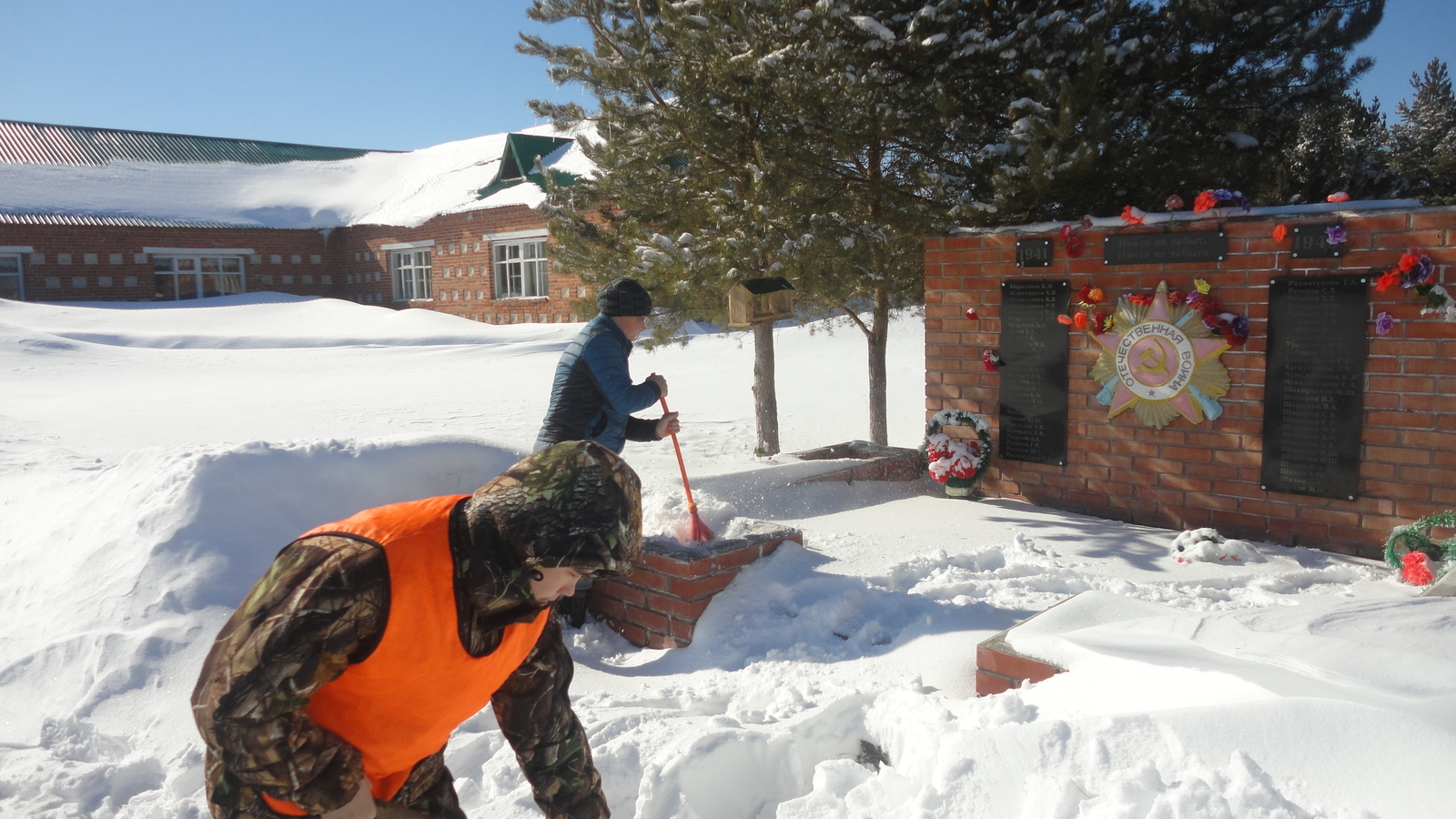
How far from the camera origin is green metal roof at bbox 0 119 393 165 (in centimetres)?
2467

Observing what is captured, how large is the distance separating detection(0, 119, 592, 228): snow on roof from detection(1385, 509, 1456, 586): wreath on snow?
17214 mm

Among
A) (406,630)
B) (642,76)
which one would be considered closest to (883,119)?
(642,76)

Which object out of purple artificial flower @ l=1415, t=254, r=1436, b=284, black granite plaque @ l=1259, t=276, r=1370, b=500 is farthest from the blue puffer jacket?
purple artificial flower @ l=1415, t=254, r=1436, b=284

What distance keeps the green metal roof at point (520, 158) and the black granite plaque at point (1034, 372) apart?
666 inches

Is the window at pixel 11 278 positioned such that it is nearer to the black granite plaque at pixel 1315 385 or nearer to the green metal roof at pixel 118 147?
A: the green metal roof at pixel 118 147

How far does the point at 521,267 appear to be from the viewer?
21.2 metres

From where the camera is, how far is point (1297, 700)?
2.10m

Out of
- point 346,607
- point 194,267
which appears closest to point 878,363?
point 346,607

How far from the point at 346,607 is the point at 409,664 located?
7.1 inches

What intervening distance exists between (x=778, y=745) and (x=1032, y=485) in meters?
3.46

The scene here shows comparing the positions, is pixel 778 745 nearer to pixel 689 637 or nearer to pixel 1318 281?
pixel 689 637

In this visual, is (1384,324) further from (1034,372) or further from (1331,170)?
(1331,170)

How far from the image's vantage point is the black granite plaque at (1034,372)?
5578 mm

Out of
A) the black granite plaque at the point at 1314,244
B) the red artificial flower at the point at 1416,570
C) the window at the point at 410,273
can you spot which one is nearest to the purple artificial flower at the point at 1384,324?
the black granite plaque at the point at 1314,244
